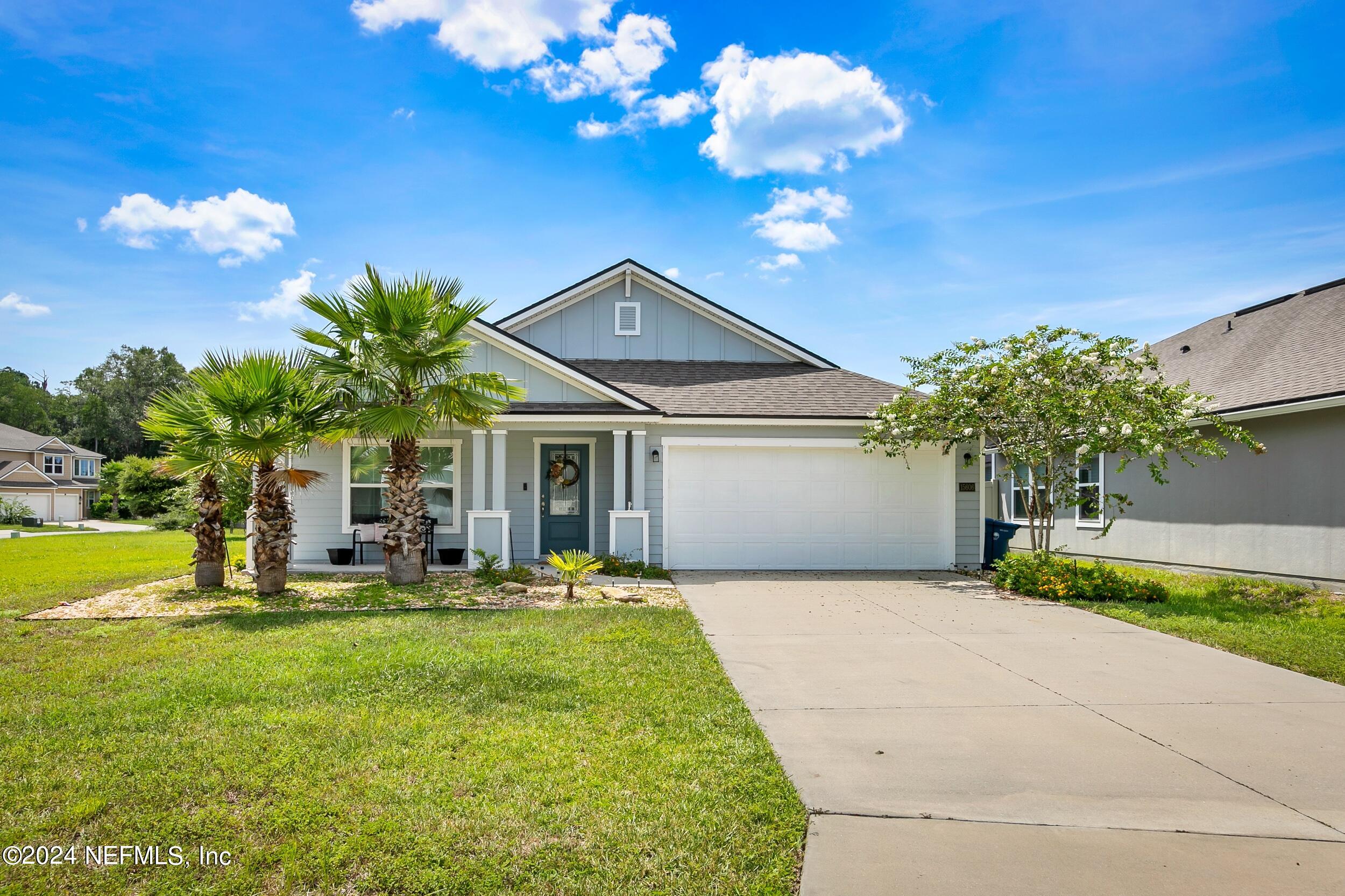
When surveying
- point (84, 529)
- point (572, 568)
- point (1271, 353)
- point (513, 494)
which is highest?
point (1271, 353)

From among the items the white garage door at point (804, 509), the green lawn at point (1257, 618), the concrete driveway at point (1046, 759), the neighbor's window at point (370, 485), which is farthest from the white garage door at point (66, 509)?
the green lawn at point (1257, 618)

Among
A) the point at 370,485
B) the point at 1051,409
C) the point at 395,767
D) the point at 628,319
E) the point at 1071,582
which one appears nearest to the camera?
the point at 395,767

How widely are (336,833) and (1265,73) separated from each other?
17.1 metres

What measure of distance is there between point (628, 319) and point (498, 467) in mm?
5411

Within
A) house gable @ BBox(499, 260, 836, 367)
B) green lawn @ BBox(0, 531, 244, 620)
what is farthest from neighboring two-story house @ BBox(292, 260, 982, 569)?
green lawn @ BBox(0, 531, 244, 620)

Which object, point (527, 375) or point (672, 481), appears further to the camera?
point (672, 481)

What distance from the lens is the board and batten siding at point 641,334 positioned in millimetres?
16328

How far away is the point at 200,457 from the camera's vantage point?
9742 mm

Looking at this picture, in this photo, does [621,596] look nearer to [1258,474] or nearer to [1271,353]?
[1258,474]

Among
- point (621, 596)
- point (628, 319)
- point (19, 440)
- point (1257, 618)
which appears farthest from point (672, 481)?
point (19, 440)

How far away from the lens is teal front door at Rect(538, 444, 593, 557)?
14156mm

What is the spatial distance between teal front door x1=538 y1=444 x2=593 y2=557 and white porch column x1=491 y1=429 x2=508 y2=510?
1621mm

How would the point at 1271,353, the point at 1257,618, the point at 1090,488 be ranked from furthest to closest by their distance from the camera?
the point at 1090,488
the point at 1271,353
the point at 1257,618

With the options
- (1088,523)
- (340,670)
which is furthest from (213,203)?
(1088,523)
